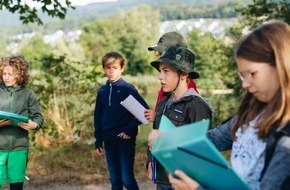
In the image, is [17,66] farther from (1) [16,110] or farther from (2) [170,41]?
(2) [170,41]

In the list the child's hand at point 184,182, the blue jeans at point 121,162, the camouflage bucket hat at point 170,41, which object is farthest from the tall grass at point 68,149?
the child's hand at point 184,182

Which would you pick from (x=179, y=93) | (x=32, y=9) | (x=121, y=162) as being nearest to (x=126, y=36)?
(x=32, y=9)

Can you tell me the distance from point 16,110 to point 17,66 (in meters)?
0.37

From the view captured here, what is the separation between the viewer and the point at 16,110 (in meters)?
4.12

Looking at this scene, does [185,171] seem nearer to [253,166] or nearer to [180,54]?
[253,166]

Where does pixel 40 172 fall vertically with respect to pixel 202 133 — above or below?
below

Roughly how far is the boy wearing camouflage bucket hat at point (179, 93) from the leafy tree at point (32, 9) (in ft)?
15.6

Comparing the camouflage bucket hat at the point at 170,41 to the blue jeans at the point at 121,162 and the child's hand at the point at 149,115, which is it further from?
the blue jeans at the point at 121,162

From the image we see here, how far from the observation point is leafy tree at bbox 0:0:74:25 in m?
7.54

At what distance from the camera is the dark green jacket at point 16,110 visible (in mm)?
4062

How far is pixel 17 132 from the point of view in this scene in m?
4.10

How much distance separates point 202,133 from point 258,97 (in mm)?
323

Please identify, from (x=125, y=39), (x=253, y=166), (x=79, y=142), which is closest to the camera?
(x=253, y=166)

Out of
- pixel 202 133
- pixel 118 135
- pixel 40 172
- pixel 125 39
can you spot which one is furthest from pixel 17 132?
pixel 125 39
